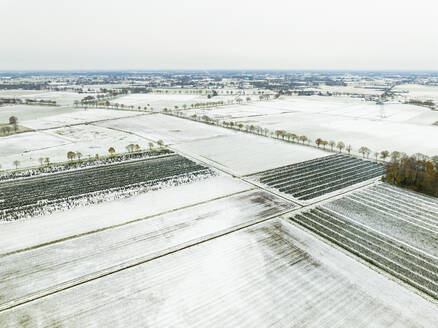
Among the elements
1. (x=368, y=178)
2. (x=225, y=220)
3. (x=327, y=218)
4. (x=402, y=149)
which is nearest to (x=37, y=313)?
(x=225, y=220)

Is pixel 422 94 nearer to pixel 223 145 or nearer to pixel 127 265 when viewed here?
pixel 223 145

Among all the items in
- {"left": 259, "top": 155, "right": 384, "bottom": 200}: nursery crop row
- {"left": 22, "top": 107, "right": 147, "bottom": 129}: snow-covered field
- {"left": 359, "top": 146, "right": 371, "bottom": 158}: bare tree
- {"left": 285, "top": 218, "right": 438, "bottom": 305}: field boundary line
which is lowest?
{"left": 285, "top": 218, "right": 438, "bottom": 305}: field boundary line

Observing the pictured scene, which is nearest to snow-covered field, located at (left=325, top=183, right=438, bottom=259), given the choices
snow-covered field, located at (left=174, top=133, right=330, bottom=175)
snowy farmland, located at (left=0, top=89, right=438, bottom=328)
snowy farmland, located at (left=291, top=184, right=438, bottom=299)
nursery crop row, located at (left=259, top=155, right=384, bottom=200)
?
snowy farmland, located at (left=291, top=184, right=438, bottom=299)

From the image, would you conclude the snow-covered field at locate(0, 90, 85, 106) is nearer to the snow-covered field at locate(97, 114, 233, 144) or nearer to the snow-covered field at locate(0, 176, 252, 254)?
the snow-covered field at locate(97, 114, 233, 144)

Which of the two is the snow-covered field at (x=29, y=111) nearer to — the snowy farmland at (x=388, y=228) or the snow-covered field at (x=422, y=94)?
the snowy farmland at (x=388, y=228)

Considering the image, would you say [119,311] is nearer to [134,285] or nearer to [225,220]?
[134,285]

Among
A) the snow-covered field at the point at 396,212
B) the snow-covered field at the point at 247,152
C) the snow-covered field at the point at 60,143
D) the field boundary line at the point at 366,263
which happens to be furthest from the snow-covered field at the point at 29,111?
the snow-covered field at the point at 396,212

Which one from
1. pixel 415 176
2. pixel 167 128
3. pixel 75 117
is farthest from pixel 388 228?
pixel 75 117

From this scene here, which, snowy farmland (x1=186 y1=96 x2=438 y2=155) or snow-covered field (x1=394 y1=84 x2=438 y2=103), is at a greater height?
snow-covered field (x1=394 y1=84 x2=438 y2=103)
